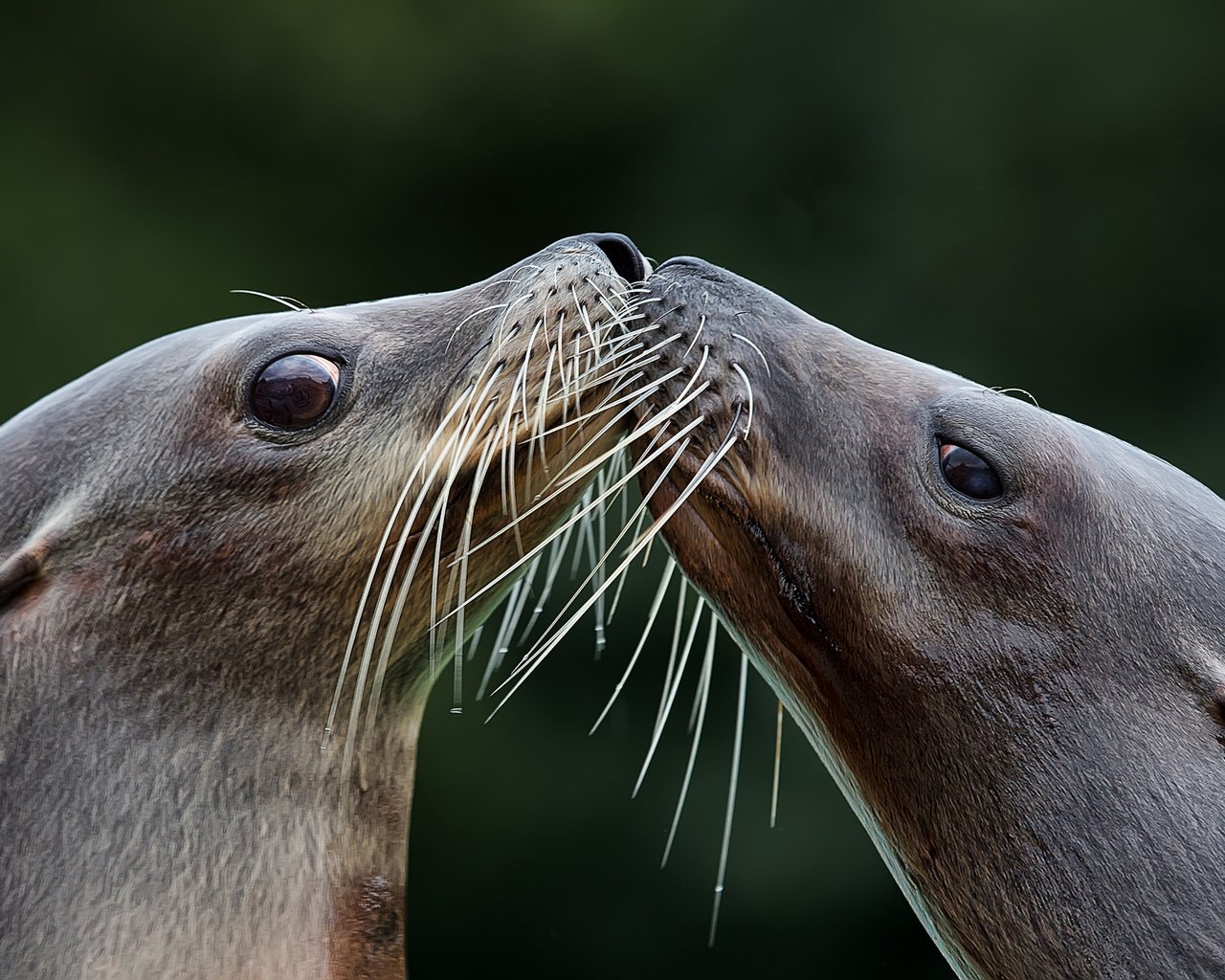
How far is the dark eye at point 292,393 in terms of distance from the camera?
2129 mm

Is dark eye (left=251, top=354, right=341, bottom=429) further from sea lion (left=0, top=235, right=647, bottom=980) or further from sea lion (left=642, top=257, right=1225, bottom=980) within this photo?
sea lion (left=642, top=257, right=1225, bottom=980)

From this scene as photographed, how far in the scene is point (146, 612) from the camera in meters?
2.06

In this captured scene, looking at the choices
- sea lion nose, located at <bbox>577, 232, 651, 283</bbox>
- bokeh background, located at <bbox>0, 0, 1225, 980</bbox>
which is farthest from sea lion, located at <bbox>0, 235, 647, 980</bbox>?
bokeh background, located at <bbox>0, 0, 1225, 980</bbox>

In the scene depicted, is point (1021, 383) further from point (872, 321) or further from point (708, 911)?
point (708, 911)

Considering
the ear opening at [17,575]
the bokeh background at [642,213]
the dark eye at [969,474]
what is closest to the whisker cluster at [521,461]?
the dark eye at [969,474]

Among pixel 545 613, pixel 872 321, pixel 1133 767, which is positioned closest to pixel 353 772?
pixel 1133 767

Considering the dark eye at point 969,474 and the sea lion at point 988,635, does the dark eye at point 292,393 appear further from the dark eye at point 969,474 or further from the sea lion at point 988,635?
the dark eye at point 969,474

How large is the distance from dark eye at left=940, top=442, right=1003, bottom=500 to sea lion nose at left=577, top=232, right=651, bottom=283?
68cm

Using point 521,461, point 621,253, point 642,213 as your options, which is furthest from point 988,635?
point 642,213

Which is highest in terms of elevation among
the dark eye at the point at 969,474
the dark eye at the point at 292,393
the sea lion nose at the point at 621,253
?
the sea lion nose at the point at 621,253

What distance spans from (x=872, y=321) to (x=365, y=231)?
2306mm

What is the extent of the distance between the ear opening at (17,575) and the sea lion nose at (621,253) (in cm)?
103

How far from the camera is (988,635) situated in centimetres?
202

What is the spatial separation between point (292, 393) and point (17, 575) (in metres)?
0.48
